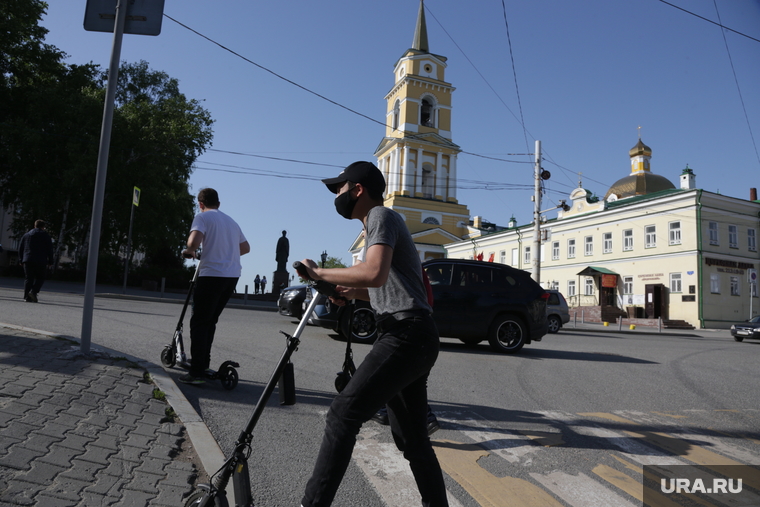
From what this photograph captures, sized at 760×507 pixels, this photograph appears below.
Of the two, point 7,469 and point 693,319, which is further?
point 693,319

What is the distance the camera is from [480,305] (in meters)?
11.3

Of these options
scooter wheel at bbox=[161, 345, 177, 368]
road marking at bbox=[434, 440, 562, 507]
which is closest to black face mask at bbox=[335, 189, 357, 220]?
road marking at bbox=[434, 440, 562, 507]

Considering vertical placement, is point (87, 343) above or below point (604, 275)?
below

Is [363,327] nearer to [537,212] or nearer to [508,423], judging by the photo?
[508,423]

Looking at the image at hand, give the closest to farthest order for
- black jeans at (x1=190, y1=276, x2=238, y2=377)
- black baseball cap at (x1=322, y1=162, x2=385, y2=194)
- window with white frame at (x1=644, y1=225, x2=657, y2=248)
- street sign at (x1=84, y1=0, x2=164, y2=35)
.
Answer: black baseball cap at (x1=322, y1=162, x2=385, y2=194) → black jeans at (x1=190, y1=276, x2=238, y2=377) → street sign at (x1=84, y1=0, x2=164, y2=35) → window with white frame at (x1=644, y1=225, x2=657, y2=248)

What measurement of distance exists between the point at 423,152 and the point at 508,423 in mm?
62486

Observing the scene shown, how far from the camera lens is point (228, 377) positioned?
5625 millimetres

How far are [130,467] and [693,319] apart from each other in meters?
38.9

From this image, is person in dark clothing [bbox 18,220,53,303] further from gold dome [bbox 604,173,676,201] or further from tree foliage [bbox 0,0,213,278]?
gold dome [bbox 604,173,676,201]

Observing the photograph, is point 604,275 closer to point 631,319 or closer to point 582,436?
point 631,319

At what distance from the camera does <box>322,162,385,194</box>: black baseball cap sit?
2.75 meters

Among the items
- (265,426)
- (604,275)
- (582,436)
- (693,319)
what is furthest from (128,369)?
(604,275)

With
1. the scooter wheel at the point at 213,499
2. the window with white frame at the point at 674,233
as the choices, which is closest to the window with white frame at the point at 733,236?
the window with white frame at the point at 674,233

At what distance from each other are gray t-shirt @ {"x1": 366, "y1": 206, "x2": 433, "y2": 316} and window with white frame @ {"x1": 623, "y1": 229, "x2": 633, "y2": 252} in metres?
42.3
